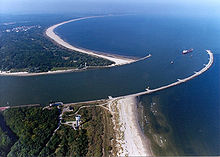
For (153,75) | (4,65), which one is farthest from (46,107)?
(153,75)

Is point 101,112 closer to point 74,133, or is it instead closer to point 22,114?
point 74,133

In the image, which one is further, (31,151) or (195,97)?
(195,97)

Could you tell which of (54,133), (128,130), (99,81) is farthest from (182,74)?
(54,133)

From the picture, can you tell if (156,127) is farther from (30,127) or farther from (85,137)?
(30,127)

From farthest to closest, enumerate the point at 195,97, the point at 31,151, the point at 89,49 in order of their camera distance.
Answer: the point at 89,49, the point at 195,97, the point at 31,151

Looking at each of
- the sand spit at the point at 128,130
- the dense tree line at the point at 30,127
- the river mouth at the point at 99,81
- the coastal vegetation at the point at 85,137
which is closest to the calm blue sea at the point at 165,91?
the river mouth at the point at 99,81

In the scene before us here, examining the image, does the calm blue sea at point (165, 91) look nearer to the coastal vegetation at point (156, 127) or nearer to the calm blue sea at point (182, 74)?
the calm blue sea at point (182, 74)

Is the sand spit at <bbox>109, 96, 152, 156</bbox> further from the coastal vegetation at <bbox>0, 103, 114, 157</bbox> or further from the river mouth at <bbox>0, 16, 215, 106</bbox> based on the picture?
the river mouth at <bbox>0, 16, 215, 106</bbox>
